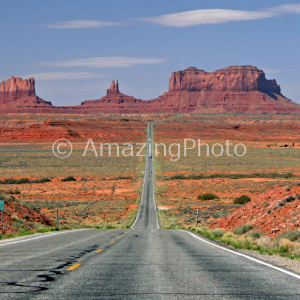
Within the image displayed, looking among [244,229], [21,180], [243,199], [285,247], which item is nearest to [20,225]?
[244,229]

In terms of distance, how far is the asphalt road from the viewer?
21.3 ft

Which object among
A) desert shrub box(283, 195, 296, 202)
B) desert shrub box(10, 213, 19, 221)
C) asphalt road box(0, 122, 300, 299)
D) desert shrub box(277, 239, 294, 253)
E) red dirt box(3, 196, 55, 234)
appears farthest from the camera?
desert shrub box(10, 213, 19, 221)

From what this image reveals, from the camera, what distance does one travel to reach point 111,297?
6.26 metres

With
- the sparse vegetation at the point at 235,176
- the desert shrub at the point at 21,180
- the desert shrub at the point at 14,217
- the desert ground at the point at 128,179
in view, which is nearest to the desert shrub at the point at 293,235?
the desert ground at the point at 128,179

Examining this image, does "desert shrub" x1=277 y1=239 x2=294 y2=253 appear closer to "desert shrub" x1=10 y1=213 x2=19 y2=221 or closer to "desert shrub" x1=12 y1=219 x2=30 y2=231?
"desert shrub" x1=12 y1=219 x2=30 y2=231

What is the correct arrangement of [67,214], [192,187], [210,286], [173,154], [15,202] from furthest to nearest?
[173,154] → [192,187] → [67,214] → [15,202] → [210,286]

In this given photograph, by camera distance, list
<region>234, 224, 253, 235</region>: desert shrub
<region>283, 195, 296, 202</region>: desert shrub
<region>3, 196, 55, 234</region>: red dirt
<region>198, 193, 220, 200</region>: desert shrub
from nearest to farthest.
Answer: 1. <region>234, 224, 253, 235</region>: desert shrub
2. <region>283, 195, 296, 202</region>: desert shrub
3. <region>3, 196, 55, 234</region>: red dirt
4. <region>198, 193, 220, 200</region>: desert shrub

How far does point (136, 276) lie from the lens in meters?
7.94

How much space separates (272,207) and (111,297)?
635 inches

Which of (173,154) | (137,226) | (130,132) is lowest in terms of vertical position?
(137,226)

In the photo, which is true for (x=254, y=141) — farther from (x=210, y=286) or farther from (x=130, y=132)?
(x=210, y=286)

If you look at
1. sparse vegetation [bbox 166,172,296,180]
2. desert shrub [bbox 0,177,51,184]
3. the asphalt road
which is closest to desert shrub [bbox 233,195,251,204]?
sparse vegetation [bbox 166,172,296,180]

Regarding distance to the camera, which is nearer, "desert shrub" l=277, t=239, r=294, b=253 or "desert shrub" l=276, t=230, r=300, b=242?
"desert shrub" l=277, t=239, r=294, b=253

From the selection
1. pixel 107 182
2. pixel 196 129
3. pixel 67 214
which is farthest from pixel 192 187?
pixel 196 129
